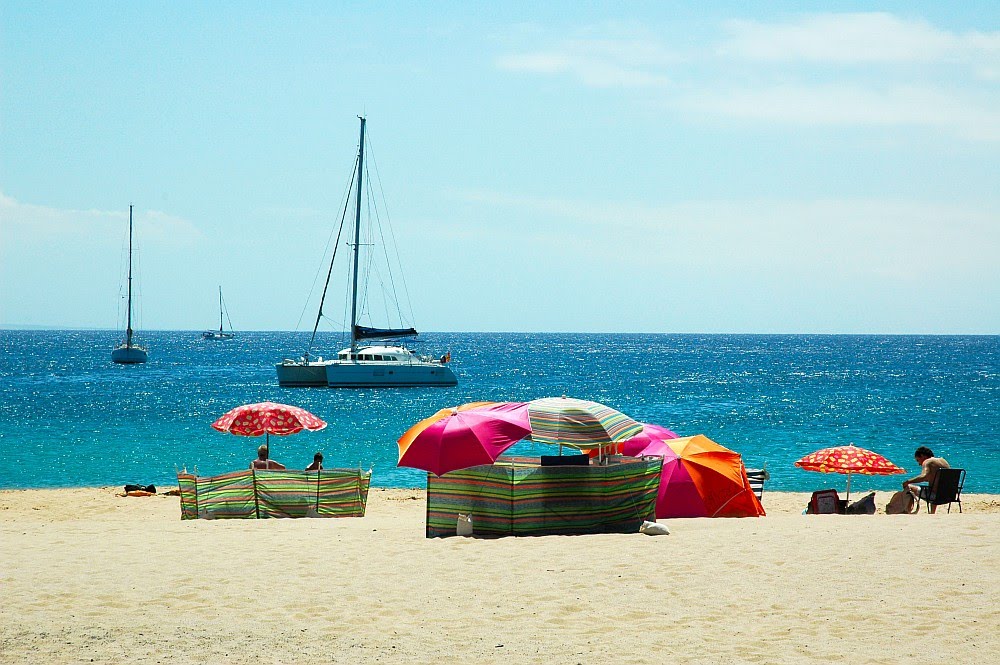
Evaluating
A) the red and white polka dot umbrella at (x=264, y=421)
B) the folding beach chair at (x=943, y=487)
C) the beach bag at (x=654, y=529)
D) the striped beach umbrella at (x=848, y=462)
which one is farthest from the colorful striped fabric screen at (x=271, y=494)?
the folding beach chair at (x=943, y=487)

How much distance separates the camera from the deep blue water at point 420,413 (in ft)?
99.7

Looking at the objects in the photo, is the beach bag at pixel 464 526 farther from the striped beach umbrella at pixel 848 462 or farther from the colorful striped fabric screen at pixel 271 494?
the striped beach umbrella at pixel 848 462

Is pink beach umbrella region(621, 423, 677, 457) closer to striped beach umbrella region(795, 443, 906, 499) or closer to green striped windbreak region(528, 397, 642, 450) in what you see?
green striped windbreak region(528, 397, 642, 450)

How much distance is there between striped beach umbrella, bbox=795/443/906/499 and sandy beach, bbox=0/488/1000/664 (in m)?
1.88

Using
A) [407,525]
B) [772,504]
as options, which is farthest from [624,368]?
[407,525]

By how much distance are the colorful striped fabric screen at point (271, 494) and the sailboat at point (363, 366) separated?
43.1m

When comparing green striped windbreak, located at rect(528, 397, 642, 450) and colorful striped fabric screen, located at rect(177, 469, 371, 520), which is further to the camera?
colorful striped fabric screen, located at rect(177, 469, 371, 520)

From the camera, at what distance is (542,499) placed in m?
12.2

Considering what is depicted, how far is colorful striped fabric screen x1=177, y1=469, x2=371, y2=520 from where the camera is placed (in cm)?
1503

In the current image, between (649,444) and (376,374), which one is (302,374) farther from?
(649,444)

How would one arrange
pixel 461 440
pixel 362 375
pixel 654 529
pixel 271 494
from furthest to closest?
pixel 362 375
pixel 271 494
pixel 654 529
pixel 461 440

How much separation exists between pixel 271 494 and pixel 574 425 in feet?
17.4

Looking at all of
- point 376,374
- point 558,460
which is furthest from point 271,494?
point 376,374

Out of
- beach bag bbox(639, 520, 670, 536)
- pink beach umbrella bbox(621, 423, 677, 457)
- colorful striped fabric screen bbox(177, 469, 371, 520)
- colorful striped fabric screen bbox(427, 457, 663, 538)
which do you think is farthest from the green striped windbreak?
colorful striped fabric screen bbox(177, 469, 371, 520)
